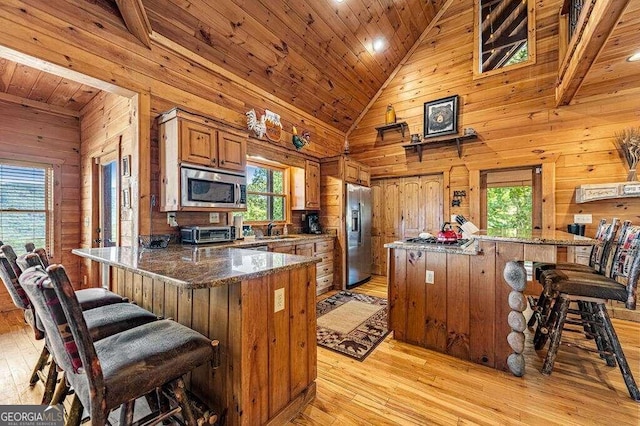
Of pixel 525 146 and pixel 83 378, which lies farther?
pixel 525 146

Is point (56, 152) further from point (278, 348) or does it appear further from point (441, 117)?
point (441, 117)

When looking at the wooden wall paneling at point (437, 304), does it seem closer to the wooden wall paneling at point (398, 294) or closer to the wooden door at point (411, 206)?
the wooden wall paneling at point (398, 294)

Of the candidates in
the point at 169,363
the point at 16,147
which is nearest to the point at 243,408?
the point at 169,363

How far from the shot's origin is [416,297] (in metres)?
2.70

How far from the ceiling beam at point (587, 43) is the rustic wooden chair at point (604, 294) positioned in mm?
1665

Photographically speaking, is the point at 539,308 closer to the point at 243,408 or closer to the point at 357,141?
the point at 243,408

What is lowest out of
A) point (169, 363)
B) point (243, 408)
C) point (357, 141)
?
point (243, 408)

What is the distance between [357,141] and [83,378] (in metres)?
5.68

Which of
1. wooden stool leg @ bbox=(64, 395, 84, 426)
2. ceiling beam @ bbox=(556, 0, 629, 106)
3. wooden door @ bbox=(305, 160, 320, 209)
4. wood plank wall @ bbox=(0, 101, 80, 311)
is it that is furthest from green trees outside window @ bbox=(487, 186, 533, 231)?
wood plank wall @ bbox=(0, 101, 80, 311)

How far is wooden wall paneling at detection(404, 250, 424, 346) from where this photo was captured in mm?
2654

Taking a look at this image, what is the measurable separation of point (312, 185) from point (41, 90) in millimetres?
3926

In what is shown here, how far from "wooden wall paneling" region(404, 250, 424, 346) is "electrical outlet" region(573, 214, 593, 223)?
117 inches

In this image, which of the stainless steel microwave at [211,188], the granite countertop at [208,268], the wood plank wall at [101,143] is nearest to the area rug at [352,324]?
the granite countertop at [208,268]

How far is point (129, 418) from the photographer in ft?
4.19
